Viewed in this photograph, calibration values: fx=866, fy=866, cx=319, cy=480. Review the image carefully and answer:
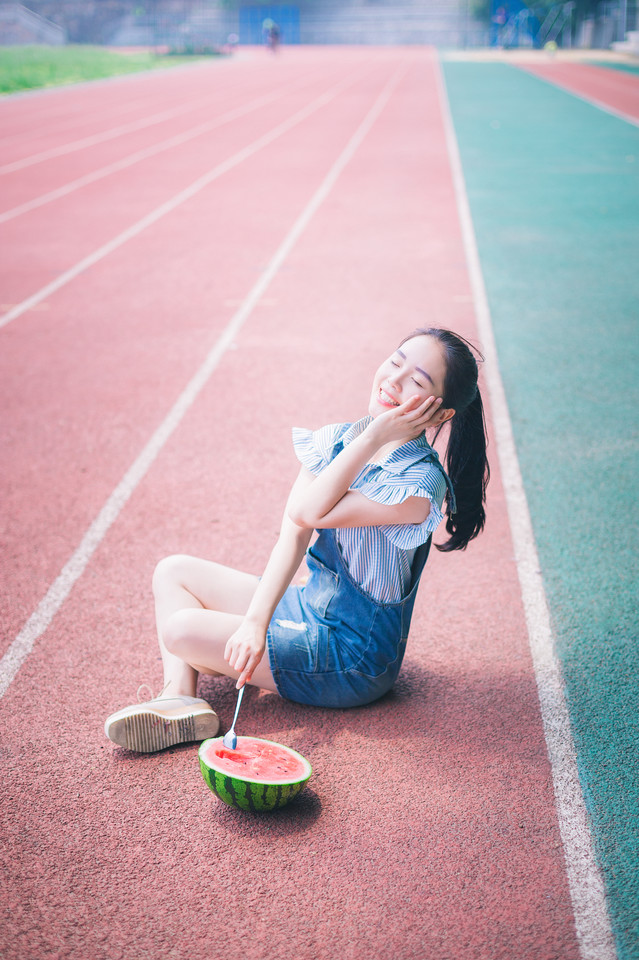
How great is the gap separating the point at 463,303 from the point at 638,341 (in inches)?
65.9

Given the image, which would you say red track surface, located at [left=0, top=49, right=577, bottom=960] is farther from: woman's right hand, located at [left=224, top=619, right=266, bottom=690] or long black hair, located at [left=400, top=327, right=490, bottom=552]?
long black hair, located at [left=400, top=327, right=490, bottom=552]

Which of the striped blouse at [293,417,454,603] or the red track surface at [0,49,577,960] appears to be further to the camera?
the striped blouse at [293,417,454,603]

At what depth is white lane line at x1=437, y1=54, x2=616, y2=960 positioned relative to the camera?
227 centimetres

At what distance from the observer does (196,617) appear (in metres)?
2.84

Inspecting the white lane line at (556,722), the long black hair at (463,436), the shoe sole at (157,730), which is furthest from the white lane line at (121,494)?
the white lane line at (556,722)

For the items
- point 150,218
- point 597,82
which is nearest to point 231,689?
point 150,218

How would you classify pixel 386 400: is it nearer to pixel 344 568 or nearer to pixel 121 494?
pixel 344 568

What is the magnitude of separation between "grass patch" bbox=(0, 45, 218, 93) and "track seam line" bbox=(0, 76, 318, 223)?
29.1 feet

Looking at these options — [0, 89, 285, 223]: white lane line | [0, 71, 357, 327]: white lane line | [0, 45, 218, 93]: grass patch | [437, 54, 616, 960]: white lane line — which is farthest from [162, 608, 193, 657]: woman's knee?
[0, 45, 218, 93]: grass patch

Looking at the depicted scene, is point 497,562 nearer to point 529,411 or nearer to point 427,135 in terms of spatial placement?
point 529,411

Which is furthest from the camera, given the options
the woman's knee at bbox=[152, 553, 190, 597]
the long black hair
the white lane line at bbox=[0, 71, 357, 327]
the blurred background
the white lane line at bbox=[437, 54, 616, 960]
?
the blurred background

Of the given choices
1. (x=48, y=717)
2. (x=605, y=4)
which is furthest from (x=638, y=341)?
(x=605, y=4)

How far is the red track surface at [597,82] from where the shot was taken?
77.9 feet

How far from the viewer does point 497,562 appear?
13.4ft
